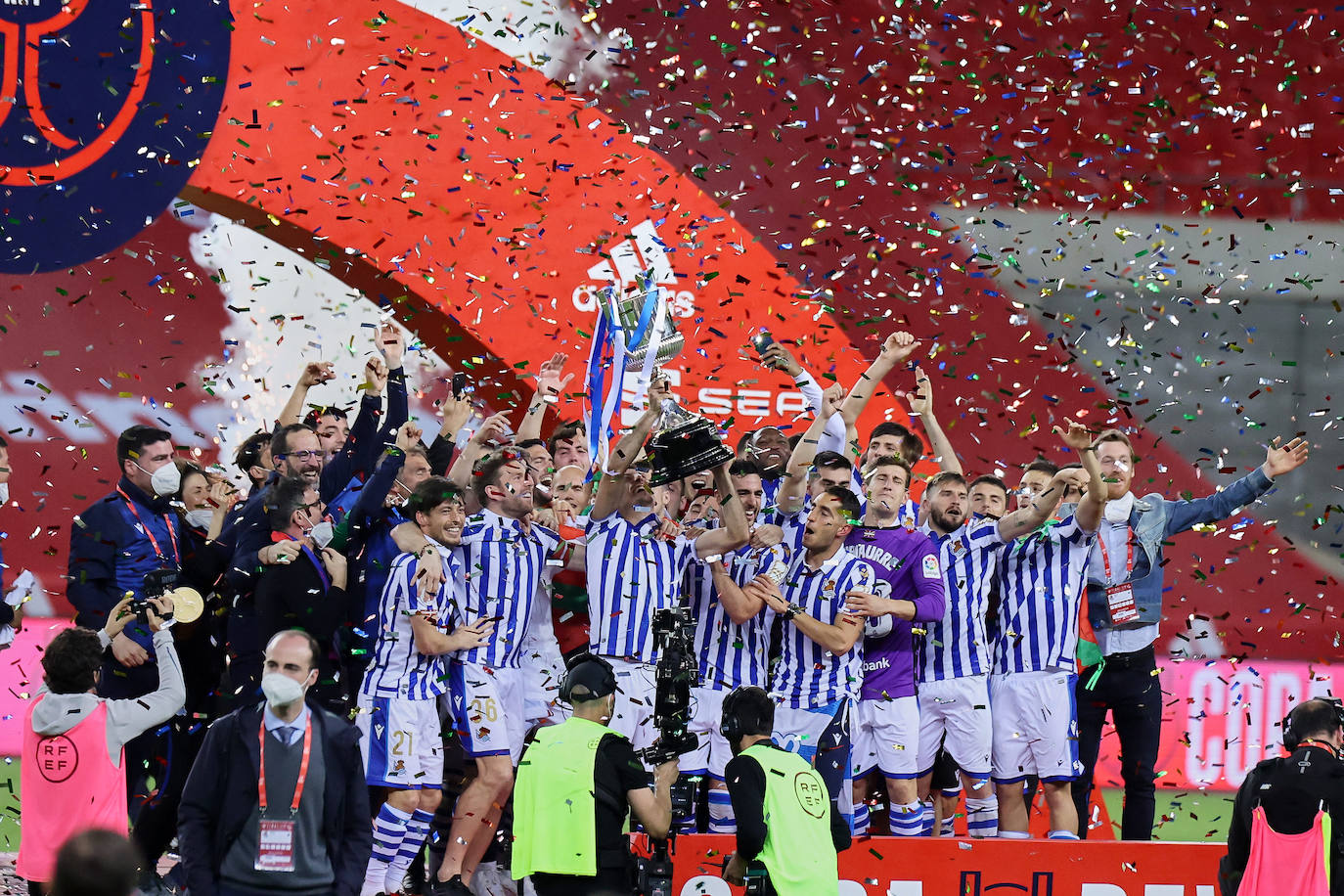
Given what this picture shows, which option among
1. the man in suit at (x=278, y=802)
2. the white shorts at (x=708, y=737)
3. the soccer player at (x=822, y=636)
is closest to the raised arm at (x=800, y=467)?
the soccer player at (x=822, y=636)

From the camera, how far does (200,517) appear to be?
7.72 metres

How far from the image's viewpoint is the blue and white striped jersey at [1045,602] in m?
7.63

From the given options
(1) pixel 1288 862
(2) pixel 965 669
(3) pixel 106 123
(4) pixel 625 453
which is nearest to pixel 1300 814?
(1) pixel 1288 862

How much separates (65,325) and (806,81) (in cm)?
546

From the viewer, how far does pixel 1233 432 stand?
11.8 m

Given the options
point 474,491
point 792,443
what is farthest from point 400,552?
point 792,443

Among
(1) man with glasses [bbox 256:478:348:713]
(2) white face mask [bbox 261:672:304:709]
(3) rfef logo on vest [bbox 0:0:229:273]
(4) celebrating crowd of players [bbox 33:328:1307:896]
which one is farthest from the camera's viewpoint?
(3) rfef logo on vest [bbox 0:0:229:273]

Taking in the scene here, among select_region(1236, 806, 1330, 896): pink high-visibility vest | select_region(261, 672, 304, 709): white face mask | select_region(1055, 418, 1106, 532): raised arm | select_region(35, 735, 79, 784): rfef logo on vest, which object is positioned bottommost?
select_region(1236, 806, 1330, 896): pink high-visibility vest

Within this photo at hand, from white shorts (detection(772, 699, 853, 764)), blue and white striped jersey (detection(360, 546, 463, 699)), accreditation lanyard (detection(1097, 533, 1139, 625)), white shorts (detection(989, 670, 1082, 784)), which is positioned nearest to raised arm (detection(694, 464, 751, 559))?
white shorts (detection(772, 699, 853, 764))

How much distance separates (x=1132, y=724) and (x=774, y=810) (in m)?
3.20

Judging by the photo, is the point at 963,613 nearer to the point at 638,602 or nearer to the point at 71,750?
the point at 638,602

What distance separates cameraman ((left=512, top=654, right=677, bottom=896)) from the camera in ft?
17.3

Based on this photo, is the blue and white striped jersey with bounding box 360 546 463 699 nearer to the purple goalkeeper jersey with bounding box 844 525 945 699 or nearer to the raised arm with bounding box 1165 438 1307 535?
the purple goalkeeper jersey with bounding box 844 525 945 699

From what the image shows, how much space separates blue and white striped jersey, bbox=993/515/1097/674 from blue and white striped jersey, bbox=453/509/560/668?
244 cm
